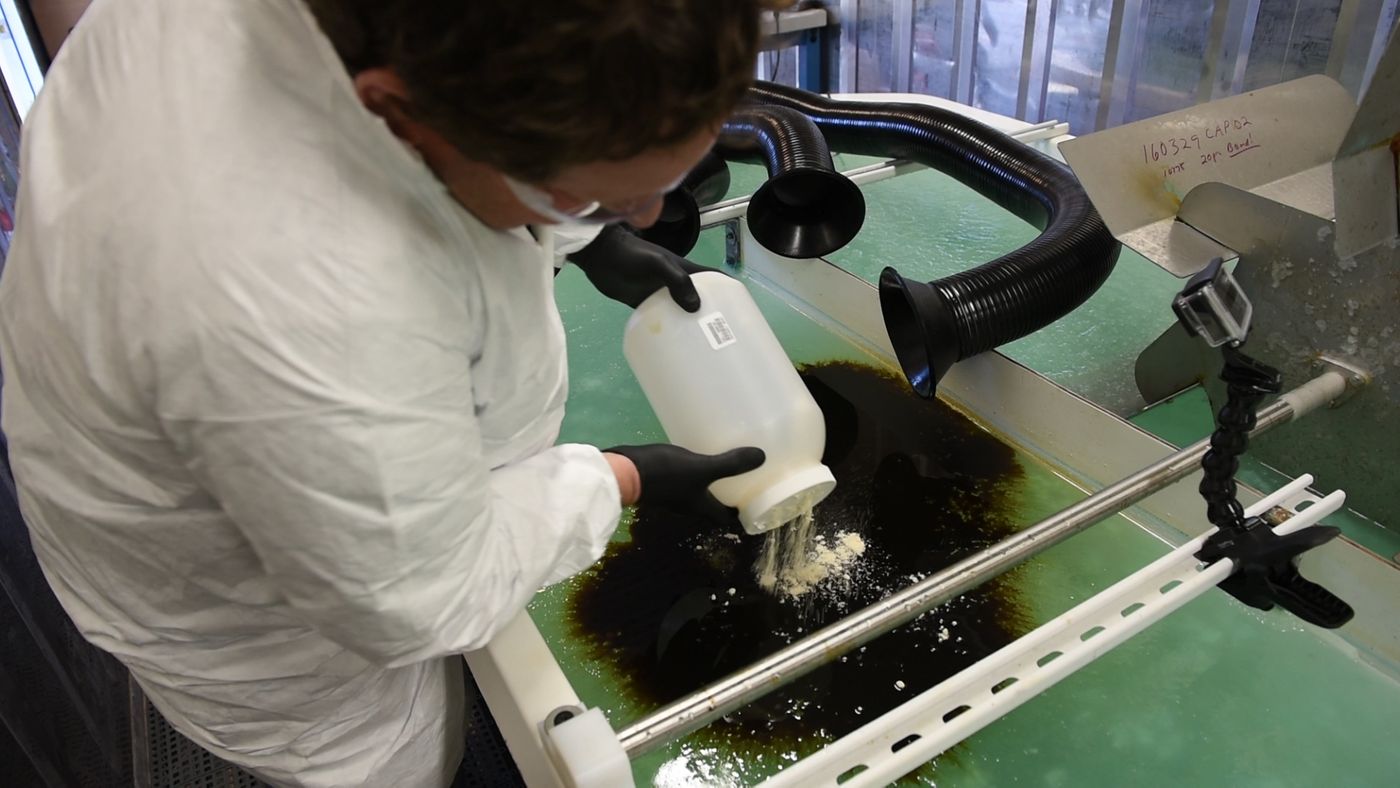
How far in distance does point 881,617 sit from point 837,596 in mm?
495

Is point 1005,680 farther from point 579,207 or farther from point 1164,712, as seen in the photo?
point 579,207

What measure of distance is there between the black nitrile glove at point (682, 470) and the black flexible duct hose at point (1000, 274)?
55 centimetres

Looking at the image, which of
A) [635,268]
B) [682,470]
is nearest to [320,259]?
[682,470]

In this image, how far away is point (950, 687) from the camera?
0.83 m

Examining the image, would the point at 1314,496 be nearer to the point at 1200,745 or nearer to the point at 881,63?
the point at 1200,745

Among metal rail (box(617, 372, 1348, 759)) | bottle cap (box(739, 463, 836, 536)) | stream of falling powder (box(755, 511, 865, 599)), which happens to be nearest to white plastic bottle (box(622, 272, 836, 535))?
bottle cap (box(739, 463, 836, 536))

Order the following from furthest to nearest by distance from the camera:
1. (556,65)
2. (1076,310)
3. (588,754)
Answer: (1076,310)
(588,754)
(556,65)

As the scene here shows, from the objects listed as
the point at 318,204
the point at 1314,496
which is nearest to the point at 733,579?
the point at 1314,496

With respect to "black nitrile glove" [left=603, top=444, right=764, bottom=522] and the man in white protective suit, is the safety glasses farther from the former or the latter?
"black nitrile glove" [left=603, top=444, right=764, bottom=522]

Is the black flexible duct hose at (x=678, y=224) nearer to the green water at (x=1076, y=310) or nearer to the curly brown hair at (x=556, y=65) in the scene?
the green water at (x=1076, y=310)

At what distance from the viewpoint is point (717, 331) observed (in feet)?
4.09

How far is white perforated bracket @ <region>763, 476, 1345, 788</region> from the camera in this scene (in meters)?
0.80

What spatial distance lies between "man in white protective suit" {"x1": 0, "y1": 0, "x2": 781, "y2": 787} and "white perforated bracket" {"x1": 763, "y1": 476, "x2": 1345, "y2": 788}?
0.35m

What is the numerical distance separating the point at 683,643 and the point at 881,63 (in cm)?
345
